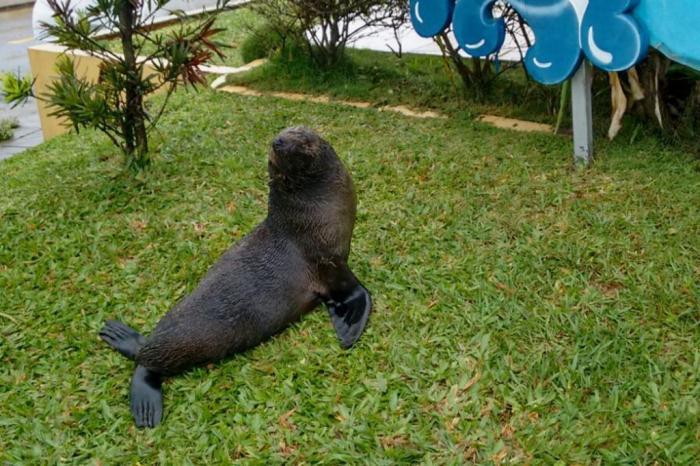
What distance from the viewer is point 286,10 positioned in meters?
7.62

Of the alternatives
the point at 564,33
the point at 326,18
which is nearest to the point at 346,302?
the point at 564,33

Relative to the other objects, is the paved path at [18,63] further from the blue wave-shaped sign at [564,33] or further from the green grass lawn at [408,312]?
the blue wave-shaped sign at [564,33]

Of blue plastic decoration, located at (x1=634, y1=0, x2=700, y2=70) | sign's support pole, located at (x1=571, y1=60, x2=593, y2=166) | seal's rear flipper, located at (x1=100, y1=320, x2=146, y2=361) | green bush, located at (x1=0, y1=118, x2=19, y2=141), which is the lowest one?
green bush, located at (x1=0, y1=118, x2=19, y2=141)

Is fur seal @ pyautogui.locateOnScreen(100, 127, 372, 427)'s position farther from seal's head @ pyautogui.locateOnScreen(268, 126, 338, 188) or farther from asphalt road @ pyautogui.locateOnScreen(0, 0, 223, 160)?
asphalt road @ pyautogui.locateOnScreen(0, 0, 223, 160)

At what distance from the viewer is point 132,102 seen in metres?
5.07

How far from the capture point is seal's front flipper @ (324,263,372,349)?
3422mm

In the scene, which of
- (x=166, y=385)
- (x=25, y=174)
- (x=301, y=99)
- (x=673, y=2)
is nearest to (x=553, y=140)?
(x=673, y=2)

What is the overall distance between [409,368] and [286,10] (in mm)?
5388

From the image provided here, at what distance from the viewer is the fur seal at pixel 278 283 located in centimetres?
318

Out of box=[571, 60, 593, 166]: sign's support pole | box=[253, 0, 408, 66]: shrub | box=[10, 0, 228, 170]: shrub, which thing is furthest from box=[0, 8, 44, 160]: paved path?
box=[571, 60, 593, 166]: sign's support pole

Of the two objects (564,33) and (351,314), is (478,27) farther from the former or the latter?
(351,314)

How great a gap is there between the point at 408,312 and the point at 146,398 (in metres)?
1.27

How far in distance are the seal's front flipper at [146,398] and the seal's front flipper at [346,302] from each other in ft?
2.75

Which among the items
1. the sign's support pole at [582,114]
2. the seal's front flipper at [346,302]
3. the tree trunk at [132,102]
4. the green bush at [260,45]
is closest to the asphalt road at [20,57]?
the green bush at [260,45]
